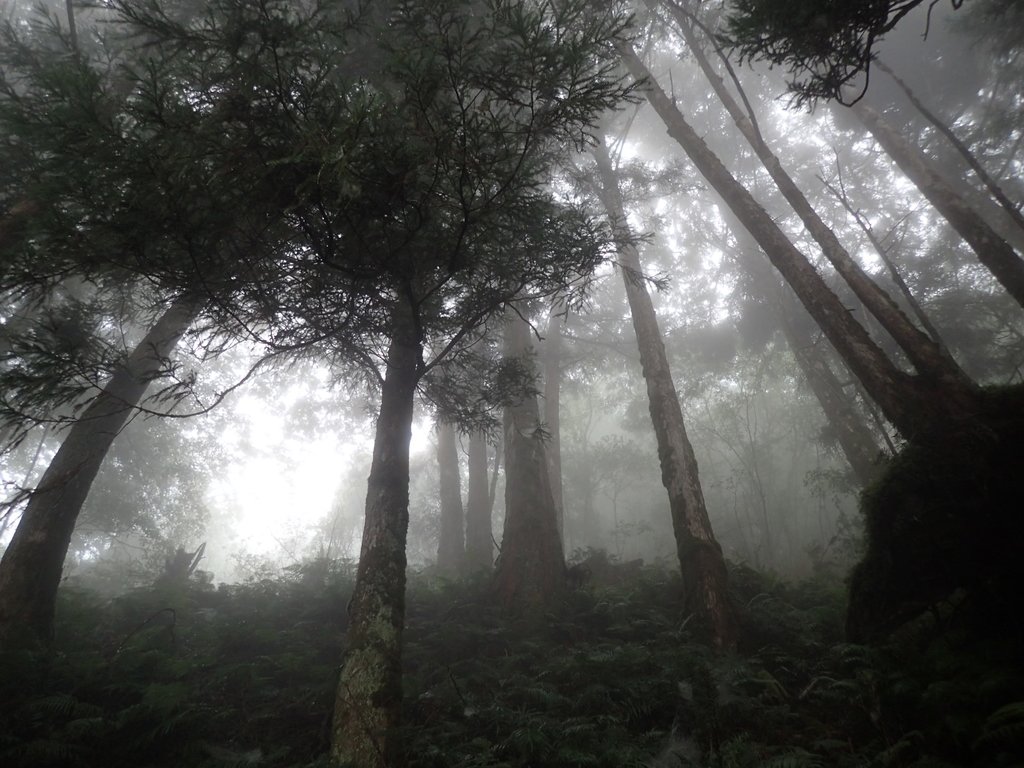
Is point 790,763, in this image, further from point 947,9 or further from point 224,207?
point 947,9

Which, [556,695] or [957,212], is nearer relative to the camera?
[556,695]

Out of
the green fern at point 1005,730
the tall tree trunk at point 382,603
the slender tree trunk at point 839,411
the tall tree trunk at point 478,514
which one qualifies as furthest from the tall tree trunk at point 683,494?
the tall tree trunk at point 478,514

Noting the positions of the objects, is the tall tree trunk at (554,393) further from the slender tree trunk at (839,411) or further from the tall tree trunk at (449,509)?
the slender tree trunk at (839,411)

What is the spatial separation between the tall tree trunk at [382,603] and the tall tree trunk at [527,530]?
217cm

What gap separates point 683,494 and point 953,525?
3737 mm

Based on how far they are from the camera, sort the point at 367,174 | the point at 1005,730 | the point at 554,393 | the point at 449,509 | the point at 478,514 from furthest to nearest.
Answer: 1. the point at 554,393
2. the point at 449,509
3. the point at 478,514
4. the point at 367,174
5. the point at 1005,730

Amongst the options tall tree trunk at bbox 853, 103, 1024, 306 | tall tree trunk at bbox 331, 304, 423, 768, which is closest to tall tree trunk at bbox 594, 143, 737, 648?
A: tall tree trunk at bbox 331, 304, 423, 768

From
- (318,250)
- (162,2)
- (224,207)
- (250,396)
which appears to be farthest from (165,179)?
(250,396)

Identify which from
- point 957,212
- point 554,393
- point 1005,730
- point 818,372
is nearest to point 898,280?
point 957,212

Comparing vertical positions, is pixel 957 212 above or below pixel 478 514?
above

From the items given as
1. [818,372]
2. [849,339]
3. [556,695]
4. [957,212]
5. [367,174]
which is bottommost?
[556,695]

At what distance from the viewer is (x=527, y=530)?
9.16 metres

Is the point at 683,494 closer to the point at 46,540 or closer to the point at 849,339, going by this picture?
the point at 849,339

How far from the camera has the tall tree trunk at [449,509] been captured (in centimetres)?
1520
